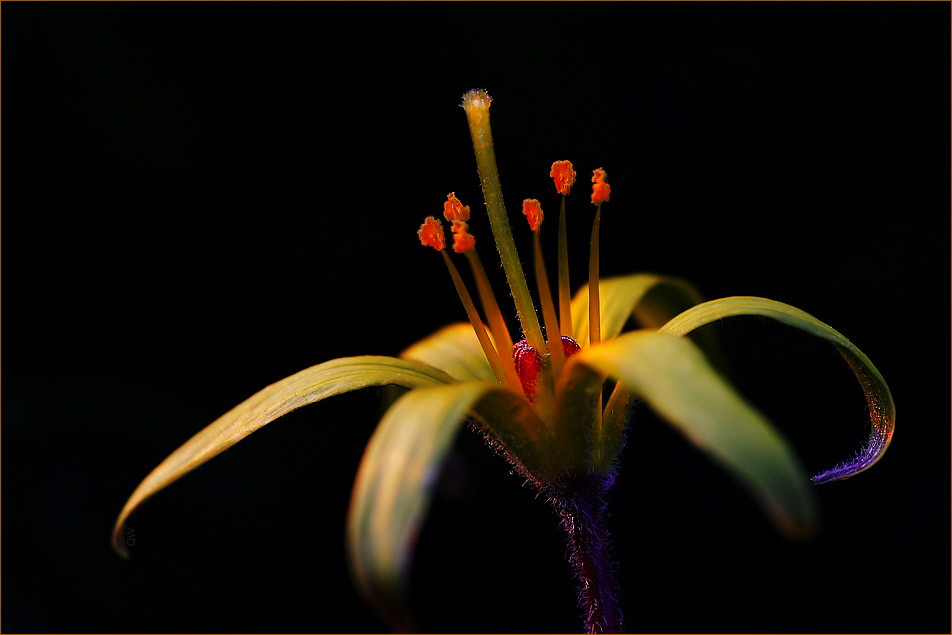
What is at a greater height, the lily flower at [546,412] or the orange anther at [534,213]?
the orange anther at [534,213]

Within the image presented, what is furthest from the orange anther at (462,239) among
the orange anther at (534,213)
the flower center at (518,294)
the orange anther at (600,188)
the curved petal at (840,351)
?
the curved petal at (840,351)

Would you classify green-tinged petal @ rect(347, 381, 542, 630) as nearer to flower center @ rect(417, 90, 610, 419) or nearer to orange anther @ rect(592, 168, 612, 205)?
flower center @ rect(417, 90, 610, 419)

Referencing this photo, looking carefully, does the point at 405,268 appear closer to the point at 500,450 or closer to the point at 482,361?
the point at 482,361

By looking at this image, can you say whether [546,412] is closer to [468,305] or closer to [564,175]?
[468,305]

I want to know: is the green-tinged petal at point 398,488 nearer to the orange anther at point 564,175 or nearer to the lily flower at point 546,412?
the lily flower at point 546,412

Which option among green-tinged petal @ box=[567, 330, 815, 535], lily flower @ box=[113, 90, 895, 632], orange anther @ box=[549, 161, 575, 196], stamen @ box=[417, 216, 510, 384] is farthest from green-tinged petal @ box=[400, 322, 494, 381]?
green-tinged petal @ box=[567, 330, 815, 535]

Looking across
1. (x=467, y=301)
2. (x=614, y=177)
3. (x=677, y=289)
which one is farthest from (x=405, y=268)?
(x=467, y=301)

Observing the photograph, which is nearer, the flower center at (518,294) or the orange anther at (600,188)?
the flower center at (518,294)
